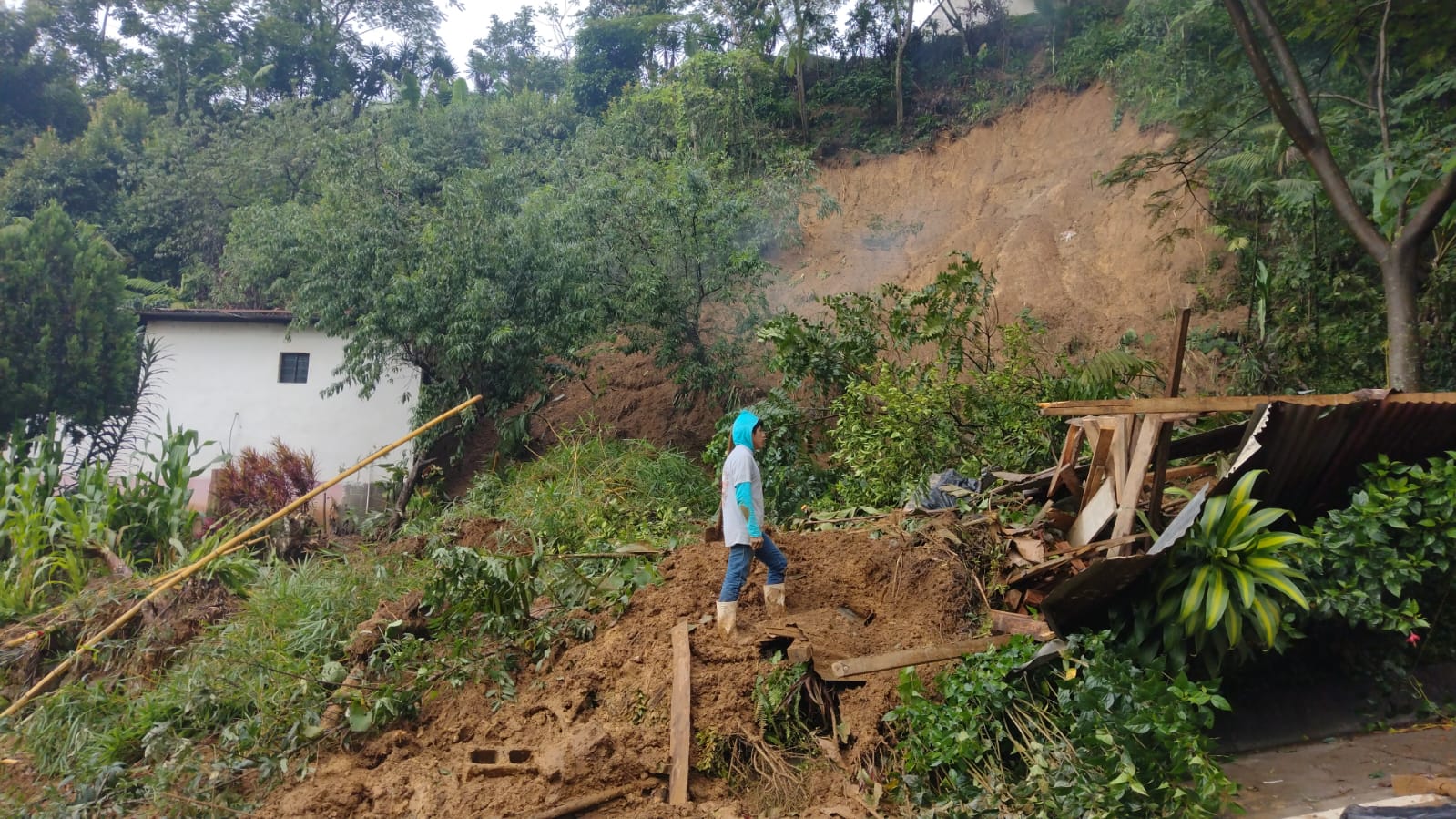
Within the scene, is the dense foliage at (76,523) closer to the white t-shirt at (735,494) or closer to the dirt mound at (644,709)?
the dirt mound at (644,709)

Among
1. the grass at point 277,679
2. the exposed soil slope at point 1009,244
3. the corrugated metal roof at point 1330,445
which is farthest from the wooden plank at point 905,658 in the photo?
the exposed soil slope at point 1009,244

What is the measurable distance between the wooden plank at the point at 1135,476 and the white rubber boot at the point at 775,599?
195 centimetres

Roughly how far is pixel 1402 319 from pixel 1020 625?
4863 mm

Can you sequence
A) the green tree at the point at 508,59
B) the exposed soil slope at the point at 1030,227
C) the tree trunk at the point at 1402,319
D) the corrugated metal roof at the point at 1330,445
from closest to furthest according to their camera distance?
the corrugated metal roof at the point at 1330,445, the tree trunk at the point at 1402,319, the exposed soil slope at the point at 1030,227, the green tree at the point at 508,59

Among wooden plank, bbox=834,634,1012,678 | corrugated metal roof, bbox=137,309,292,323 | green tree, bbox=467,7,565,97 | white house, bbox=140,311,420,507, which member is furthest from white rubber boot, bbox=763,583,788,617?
green tree, bbox=467,7,565,97

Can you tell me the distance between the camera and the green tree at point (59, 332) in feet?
47.4

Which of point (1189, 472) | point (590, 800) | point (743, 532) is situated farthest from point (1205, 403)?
point (590, 800)

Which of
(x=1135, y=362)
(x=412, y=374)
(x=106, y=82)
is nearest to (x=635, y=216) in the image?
(x=412, y=374)

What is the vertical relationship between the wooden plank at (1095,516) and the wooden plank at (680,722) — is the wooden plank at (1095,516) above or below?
above

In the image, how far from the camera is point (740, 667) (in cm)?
559

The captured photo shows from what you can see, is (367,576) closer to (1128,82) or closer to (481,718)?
(481,718)

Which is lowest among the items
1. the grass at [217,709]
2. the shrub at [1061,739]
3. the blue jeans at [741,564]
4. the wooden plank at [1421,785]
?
the grass at [217,709]

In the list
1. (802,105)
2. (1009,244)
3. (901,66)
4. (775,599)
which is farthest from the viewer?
(901,66)

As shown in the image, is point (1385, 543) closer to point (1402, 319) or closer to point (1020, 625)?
point (1020, 625)
